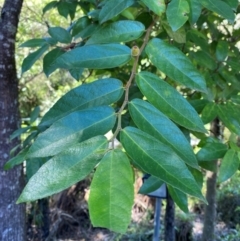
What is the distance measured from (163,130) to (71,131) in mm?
107

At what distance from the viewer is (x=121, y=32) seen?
21.0 inches

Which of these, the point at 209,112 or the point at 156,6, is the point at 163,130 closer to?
the point at 156,6

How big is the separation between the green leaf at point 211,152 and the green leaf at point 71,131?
32 centimetres

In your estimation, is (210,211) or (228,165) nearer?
(228,165)

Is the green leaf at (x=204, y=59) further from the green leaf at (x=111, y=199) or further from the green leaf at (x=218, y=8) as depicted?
the green leaf at (x=111, y=199)

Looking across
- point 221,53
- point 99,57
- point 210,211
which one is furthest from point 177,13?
point 210,211

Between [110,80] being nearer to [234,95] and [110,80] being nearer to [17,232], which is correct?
[234,95]

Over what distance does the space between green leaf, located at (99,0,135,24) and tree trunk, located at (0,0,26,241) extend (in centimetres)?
55

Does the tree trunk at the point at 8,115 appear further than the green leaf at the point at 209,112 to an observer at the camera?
Yes

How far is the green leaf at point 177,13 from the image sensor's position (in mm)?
→ 506

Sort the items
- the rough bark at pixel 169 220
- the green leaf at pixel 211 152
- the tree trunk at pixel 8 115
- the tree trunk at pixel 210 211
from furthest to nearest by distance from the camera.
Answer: the tree trunk at pixel 210 211, the rough bark at pixel 169 220, the tree trunk at pixel 8 115, the green leaf at pixel 211 152

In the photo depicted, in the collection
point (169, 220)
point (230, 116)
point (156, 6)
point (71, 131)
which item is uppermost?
point (156, 6)

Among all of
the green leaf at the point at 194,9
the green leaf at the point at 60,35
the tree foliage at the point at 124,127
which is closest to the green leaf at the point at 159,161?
the tree foliage at the point at 124,127

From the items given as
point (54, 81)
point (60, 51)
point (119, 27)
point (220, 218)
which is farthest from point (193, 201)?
point (119, 27)
